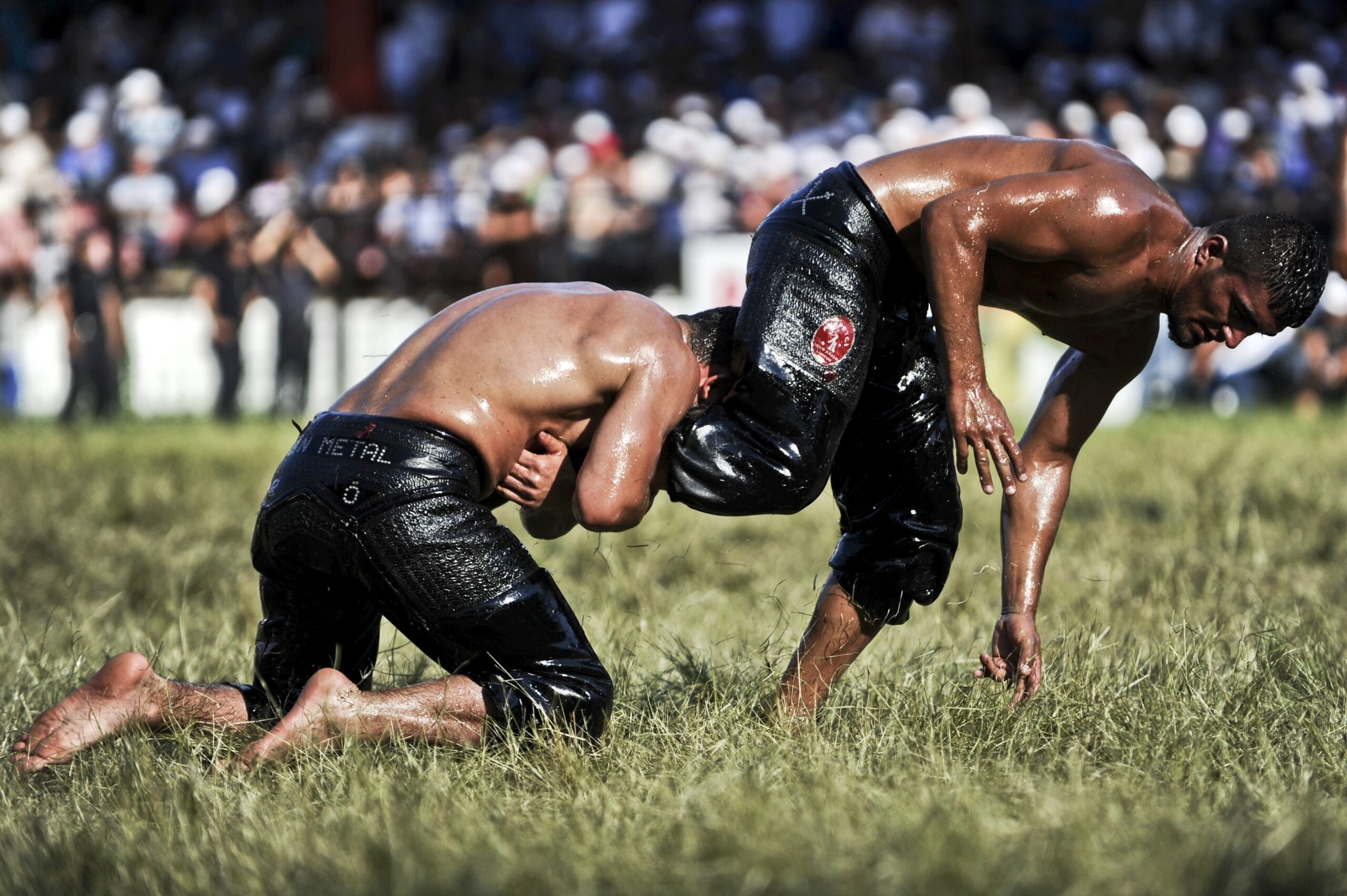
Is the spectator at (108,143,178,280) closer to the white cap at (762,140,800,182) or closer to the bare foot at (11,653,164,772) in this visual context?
the white cap at (762,140,800,182)

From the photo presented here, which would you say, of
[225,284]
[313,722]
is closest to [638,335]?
[313,722]

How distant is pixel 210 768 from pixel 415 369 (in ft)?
2.93

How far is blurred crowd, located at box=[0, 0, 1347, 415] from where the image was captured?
11.4 meters

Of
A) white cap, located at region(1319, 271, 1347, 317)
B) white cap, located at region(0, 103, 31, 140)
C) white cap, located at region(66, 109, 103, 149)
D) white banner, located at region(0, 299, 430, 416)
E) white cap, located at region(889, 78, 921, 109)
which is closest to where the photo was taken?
white cap, located at region(1319, 271, 1347, 317)

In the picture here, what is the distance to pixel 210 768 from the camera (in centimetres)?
297

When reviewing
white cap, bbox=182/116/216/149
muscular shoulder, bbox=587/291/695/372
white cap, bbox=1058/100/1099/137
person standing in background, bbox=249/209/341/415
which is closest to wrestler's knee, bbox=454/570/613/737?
muscular shoulder, bbox=587/291/695/372

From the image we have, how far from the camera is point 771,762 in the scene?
2.72m

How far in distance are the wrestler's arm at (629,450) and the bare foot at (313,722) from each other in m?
0.56

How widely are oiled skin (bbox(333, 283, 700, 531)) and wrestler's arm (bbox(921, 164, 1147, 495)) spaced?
21.5 inches

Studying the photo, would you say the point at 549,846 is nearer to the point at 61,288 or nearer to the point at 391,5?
the point at 61,288

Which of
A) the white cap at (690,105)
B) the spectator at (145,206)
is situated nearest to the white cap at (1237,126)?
the white cap at (690,105)

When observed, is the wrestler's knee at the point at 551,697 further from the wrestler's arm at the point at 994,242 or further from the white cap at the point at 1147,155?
the white cap at the point at 1147,155

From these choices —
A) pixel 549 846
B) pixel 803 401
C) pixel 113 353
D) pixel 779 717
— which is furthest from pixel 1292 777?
pixel 113 353

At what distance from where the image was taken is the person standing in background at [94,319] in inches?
441
